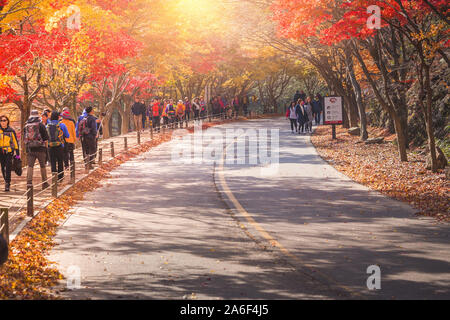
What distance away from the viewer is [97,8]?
885 inches

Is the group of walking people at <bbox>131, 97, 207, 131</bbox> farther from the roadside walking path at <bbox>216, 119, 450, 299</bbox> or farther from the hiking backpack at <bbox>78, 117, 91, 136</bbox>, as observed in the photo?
the roadside walking path at <bbox>216, 119, 450, 299</bbox>

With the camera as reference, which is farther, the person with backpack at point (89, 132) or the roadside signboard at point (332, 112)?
the roadside signboard at point (332, 112)

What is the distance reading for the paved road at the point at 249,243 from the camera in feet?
24.5

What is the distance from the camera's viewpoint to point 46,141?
16.1m

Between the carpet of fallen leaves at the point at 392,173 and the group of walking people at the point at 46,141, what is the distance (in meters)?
8.14

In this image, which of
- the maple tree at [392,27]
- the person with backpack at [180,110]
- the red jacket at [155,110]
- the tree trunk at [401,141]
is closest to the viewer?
the maple tree at [392,27]

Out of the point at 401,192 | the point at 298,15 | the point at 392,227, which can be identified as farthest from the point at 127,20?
the point at 392,227

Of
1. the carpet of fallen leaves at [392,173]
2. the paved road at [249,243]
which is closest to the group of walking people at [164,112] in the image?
the carpet of fallen leaves at [392,173]

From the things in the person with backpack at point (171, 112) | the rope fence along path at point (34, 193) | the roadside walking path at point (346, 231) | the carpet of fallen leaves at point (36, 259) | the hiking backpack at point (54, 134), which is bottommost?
the roadside walking path at point (346, 231)

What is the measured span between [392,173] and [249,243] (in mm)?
9390

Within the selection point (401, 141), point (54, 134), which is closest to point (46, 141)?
point (54, 134)

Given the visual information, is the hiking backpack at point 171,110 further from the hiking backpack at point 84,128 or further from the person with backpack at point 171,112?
the hiking backpack at point 84,128

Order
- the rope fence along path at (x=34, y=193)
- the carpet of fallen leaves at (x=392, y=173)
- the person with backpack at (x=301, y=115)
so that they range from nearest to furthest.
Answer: the rope fence along path at (x=34, y=193), the carpet of fallen leaves at (x=392, y=173), the person with backpack at (x=301, y=115)

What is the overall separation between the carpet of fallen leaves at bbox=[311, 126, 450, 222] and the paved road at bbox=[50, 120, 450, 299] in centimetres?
57
